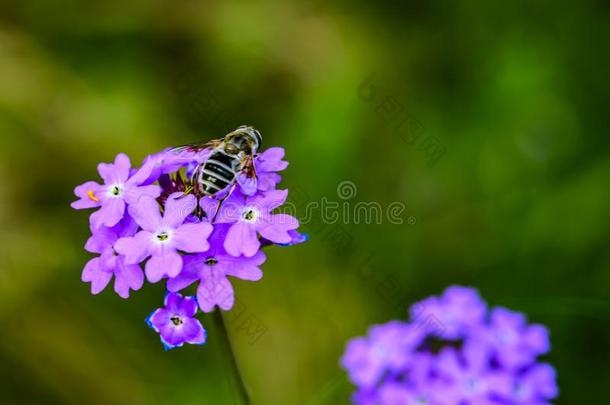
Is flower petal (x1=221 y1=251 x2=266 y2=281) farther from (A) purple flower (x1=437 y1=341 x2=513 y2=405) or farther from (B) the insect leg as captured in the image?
(A) purple flower (x1=437 y1=341 x2=513 y2=405)

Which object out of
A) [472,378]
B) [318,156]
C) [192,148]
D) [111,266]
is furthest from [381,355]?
[318,156]

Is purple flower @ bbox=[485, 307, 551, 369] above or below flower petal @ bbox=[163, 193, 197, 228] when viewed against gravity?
below

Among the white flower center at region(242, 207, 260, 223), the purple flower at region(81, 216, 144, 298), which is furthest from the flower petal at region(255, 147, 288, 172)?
the purple flower at region(81, 216, 144, 298)

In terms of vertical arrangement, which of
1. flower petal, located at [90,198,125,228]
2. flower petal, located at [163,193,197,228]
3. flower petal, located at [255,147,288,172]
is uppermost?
flower petal, located at [255,147,288,172]

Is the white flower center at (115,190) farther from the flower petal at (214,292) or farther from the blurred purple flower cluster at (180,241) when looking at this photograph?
the flower petal at (214,292)

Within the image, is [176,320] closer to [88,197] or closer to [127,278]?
[127,278]

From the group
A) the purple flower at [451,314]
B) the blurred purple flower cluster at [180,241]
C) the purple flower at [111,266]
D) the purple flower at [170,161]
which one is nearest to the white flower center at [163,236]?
the blurred purple flower cluster at [180,241]

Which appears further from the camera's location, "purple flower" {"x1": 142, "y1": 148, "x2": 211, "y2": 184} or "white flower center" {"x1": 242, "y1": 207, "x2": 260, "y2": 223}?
"purple flower" {"x1": 142, "y1": 148, "x2": 211, "y2": 184}
